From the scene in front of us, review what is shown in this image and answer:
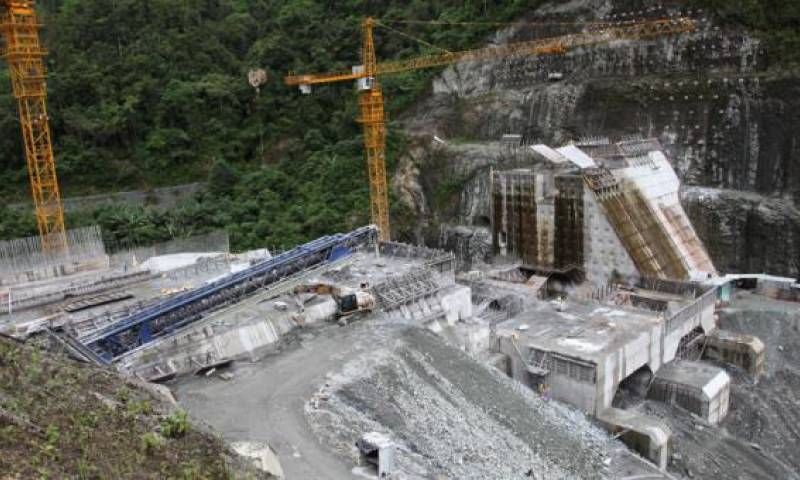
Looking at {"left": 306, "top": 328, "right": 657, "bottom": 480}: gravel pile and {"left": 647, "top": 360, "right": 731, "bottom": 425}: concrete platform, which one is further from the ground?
{"left": 306, "top": 328, "right": 657, "bottom": 480}: gravel pile

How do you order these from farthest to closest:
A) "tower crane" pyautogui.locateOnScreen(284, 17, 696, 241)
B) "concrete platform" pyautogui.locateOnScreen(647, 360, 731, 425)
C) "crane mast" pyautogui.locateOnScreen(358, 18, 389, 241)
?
"crane mast" pyautogui.locateOnScreen(358, 18, 389, 241)
"tower crane" pyautogui.locateOnScreen(284, 17, 696, 241)
"concrete platform" pyautogui.locateOnScreen(647, 360, 731, 425)

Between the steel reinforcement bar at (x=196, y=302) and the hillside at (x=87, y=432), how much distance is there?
16.4 ft

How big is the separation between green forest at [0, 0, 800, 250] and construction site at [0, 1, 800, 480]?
14.4 meters

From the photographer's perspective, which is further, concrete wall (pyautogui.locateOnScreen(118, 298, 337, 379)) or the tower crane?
the tower crane

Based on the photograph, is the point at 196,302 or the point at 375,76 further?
the point at 375,76

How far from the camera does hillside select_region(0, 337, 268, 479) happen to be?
8.90 metres

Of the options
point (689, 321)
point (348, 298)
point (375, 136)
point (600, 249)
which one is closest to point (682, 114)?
point (600, 249)

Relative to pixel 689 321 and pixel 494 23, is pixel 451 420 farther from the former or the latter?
pixel 494 23

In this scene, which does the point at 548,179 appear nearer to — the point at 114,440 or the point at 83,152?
the point at 114,440

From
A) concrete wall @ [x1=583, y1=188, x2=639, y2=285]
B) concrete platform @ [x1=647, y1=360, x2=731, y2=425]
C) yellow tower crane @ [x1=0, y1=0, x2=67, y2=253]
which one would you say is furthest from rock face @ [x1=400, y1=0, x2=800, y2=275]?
yellow tower crane @ [x1=0, y1=0, x2=67, y2=253]

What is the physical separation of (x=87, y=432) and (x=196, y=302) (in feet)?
33.2

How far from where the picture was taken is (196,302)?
19.8m

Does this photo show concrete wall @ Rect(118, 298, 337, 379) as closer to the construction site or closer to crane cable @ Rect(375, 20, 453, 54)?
the construction site

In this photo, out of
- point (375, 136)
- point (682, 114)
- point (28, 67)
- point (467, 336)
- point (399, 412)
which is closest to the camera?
point (399, 412)
